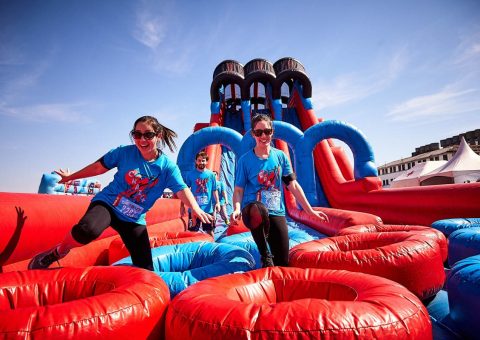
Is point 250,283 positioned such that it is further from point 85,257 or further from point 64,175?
point 85,257

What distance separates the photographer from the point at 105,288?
176 centimetres

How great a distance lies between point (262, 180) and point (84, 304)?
1.52 m

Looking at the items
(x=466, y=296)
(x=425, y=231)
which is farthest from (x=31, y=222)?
(x=425, y=231)

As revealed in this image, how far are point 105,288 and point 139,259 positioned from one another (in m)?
0.50

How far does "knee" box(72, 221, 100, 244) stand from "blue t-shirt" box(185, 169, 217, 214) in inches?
105

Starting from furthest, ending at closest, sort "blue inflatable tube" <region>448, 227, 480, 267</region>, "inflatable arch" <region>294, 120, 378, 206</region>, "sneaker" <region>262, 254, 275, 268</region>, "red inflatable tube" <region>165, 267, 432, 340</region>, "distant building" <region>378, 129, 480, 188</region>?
"distant building" <region>378, 129, 480, 188</region> → "inflatable arch" <region>294, 120, 378, 206</region> → "blue inflatable tube" <region>448, 227, 480, 267</region> → "sneaker" <region>262, 254, 275, 268</region> → "red inflatable tube" <region>165, 267, 432, 340</region>

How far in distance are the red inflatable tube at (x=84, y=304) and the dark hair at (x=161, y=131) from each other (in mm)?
1007

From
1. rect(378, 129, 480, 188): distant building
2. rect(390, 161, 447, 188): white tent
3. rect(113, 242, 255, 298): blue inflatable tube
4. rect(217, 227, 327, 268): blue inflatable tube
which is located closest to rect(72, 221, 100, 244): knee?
rect(113, 242, 255, 298): blue inflatable tube

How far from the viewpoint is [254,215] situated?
84.0 inches

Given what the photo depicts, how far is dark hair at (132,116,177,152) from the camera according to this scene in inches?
89.5

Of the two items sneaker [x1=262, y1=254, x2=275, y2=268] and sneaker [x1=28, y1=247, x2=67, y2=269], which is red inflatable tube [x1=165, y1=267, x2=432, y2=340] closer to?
sneaker [x1=262, y1=254, x2=275, y2=268]

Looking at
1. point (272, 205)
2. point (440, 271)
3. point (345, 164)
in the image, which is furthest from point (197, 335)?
point (345, 164)

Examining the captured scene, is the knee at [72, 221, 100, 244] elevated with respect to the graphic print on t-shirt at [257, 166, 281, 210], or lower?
lower

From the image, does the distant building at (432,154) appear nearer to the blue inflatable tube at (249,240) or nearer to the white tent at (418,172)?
the white tent at (418,172)
